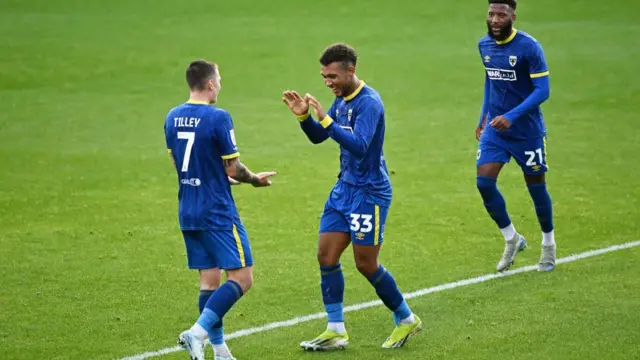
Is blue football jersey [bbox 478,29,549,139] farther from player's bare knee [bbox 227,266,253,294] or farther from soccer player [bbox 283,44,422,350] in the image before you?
player's bare knee [bbox 227,266,253,294]

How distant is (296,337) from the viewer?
9188mm

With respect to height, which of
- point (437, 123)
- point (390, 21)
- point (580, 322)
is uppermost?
point (390, 21)

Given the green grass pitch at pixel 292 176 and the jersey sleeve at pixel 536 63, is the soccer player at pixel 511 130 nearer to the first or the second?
the jersey sleeve at pixel 536 63

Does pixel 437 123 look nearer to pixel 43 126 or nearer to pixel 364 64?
pixel 364 64

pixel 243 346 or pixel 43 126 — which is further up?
pixel 43 126

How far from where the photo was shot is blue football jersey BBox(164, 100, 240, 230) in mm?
8062

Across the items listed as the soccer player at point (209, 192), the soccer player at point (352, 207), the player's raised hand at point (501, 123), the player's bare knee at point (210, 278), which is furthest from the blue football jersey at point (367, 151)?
the player's raised hand at point (501, 123)

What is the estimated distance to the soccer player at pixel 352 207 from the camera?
28.2ft

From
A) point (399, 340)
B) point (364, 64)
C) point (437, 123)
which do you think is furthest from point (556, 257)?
point (364, 64)

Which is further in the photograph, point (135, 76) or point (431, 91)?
point (135, 76)

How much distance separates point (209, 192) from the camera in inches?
323

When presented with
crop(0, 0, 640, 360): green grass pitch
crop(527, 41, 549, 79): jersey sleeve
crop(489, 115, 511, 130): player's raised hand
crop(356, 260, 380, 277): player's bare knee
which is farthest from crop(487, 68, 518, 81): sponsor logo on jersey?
crop(356, 260, 380, 277): player's bare knee

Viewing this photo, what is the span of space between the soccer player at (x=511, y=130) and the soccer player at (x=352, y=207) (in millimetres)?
2369

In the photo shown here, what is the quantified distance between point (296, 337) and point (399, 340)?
2.91ft
